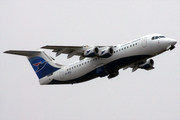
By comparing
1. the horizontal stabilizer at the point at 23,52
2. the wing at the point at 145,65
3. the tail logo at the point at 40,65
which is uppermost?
the horizontal stabilizer at the point at 23,52

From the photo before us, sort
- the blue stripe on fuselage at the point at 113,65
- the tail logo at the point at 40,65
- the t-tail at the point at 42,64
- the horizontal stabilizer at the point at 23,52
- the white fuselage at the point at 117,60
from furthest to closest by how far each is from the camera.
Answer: the tail logo at the point at 40,65 → the t-tail at the point at 42,64 → the horizontal stabilizer at the point at 23,52 → the blue stripe on fuselage at the point at 113,65 → the white fuselage at the point at 117,60

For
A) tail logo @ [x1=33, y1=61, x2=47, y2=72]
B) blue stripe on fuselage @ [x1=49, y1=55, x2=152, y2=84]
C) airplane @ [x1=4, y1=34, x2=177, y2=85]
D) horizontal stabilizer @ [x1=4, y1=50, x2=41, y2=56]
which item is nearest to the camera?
airplane @ [x1=4, y1=34, x2=177, y2=85]

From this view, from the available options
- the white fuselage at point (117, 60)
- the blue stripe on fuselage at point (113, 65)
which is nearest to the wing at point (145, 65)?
the blue stripe on fuselage at point (113, 65)

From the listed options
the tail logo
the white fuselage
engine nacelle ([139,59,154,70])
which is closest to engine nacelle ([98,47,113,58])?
the white fuselage

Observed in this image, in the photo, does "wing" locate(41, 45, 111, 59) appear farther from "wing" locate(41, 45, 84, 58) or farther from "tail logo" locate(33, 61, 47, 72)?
"tail logo" locate(33, 61, 47, 72)

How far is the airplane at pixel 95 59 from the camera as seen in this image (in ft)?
87.0

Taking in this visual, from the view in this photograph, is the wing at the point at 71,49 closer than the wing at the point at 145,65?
Yes

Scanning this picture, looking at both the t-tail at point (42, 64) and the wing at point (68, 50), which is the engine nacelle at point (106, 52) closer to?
the wing at point (68, 50)

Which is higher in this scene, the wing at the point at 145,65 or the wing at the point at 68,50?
the wing at the point at 68,50

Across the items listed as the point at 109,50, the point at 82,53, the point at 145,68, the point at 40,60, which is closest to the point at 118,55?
the point at 109,50

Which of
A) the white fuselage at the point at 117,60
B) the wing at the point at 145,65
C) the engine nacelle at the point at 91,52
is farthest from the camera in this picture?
the wing at the point at 145,65

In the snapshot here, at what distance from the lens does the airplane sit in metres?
26.5

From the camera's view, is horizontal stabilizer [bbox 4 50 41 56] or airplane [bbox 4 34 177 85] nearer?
airplane [bbox 4 34 177 85]

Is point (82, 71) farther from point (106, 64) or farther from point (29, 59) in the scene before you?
point (29, 59)
